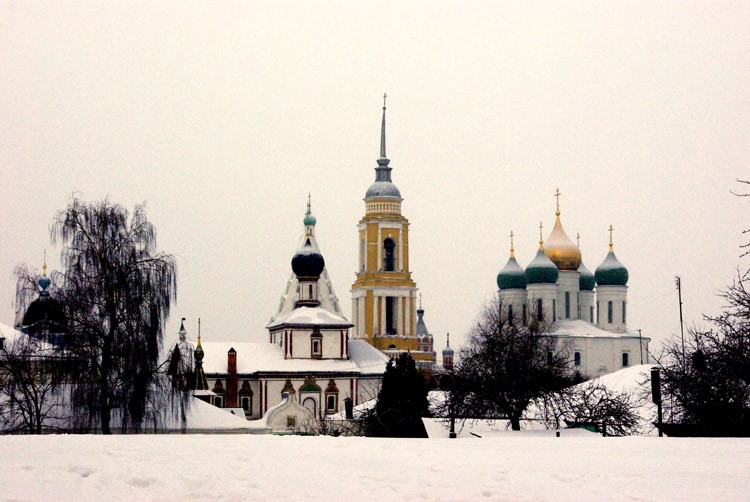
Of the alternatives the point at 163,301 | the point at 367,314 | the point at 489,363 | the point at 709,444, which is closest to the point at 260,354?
the point at 367,314

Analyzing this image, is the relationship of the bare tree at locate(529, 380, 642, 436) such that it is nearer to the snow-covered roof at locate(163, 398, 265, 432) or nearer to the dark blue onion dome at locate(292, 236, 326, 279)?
the snow-covered roof at locate(163, 398, 265, 432)

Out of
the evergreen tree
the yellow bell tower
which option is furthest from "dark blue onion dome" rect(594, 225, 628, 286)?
the evergreen tree

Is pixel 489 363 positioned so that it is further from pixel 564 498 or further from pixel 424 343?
pixel 424 343

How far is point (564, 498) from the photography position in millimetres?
15297

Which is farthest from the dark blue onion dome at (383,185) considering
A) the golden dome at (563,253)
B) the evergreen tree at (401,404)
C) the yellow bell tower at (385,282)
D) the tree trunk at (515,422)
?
the tree trunk at (515,422)

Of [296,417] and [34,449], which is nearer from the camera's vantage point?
[34,449]

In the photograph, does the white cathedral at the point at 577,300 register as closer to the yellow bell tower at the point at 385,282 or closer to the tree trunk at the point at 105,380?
the yellow bell tower at the point at 385,282

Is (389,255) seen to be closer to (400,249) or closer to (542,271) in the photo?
(400,249)

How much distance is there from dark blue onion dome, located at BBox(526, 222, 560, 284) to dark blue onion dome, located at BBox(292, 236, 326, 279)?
65.9 feet

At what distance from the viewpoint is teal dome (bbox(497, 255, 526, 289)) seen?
104250 millimetres

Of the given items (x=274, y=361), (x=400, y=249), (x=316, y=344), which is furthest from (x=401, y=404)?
(x=400, y=249)

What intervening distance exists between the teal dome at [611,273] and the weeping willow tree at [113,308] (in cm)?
7386

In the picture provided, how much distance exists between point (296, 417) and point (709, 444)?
48973 millimetres

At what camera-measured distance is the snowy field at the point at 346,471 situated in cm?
1484
